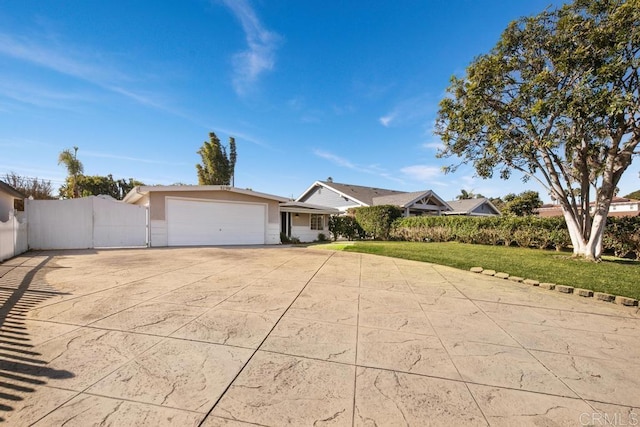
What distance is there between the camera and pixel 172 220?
13539 mm

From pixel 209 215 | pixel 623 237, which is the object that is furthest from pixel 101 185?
pixel 623 237

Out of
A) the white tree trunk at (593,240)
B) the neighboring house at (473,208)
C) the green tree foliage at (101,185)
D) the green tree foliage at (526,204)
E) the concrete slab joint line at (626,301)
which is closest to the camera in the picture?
the concrete slab joint line at (626,301)

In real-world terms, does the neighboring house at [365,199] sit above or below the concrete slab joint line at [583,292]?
above

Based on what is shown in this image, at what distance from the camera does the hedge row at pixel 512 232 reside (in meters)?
11.1

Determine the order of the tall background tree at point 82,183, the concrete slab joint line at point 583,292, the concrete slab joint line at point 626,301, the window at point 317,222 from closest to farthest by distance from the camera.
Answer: the concrete slab joint line at point 626,301 < the concrete slab joint line at point 583,292 < the window at point 317,222 < the tall background tree at point 82,183

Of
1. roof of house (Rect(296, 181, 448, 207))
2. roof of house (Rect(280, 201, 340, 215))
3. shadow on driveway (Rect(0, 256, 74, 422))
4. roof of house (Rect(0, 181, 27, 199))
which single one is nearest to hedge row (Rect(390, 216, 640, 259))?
roof of house (Rect(296, 181, 448, 207))

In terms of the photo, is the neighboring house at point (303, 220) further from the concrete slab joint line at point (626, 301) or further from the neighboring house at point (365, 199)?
the concrete slab joint line at point (626, 301)

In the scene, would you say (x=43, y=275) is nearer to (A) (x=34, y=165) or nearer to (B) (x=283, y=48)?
(B) (x=283, y=48)

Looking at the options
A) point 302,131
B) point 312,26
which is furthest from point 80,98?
point 302,131

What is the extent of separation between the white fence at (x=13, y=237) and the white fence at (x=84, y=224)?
61 centimetres

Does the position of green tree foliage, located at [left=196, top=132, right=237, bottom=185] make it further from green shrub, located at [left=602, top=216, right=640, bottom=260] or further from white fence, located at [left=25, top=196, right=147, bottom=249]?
green shrub, located at [left=602, top=216, right=640, bottom=260]

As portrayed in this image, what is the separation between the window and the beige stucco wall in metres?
3.82

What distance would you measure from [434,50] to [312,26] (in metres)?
5.49
